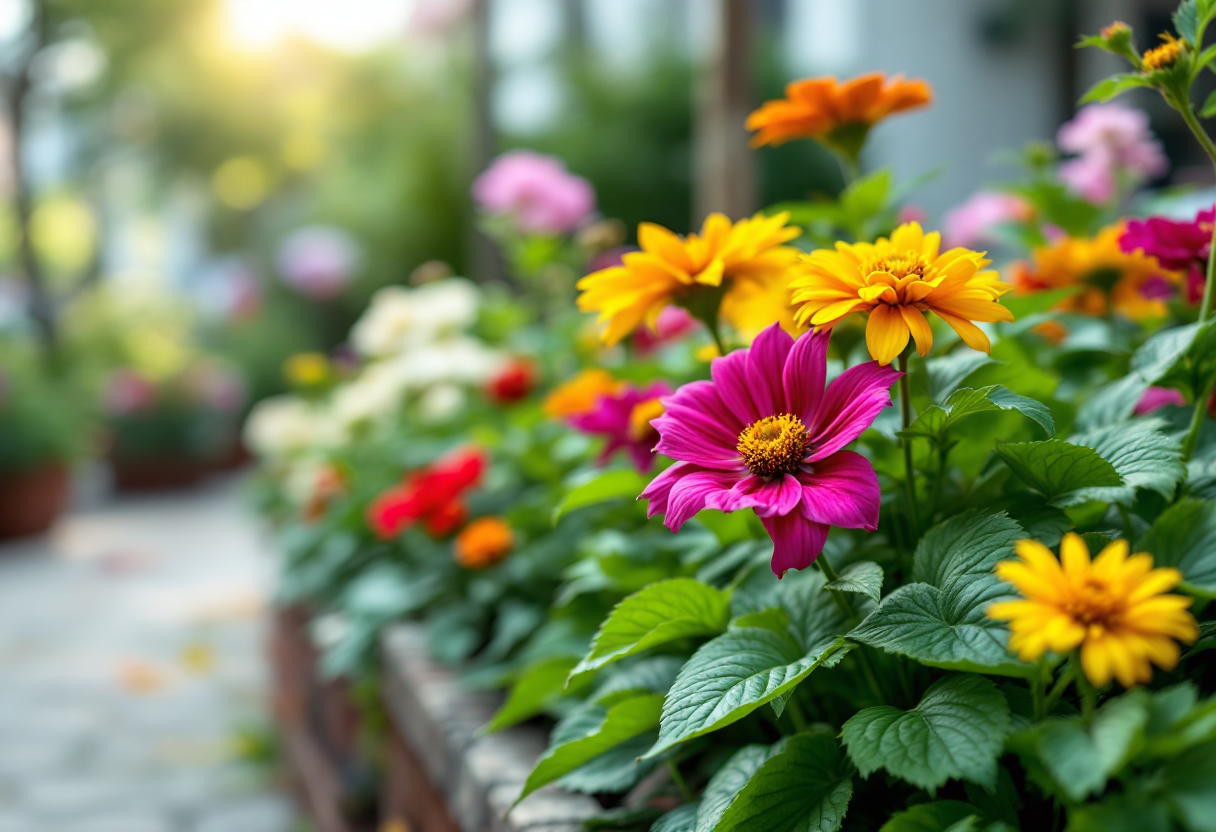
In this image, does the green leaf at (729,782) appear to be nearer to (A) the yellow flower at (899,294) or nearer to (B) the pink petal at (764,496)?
(B) the pink petal at (764,496)

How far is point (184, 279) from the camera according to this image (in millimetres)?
16031

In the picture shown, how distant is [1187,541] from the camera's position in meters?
0.64

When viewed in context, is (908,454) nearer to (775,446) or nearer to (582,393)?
(775,446)

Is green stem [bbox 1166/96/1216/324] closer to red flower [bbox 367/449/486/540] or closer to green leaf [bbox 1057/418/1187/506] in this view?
green leaf [bbox 1057/418/1187/506]

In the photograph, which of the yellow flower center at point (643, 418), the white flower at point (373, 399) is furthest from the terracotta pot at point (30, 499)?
the yellow flower center at point (643, 418)

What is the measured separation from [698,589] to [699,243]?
28 cm

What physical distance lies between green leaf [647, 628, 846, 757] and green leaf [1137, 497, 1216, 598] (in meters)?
0.21

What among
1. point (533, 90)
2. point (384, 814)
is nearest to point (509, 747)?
point (384, 814)

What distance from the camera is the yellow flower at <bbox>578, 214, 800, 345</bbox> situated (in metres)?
0.83

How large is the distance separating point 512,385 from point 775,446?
1180mm

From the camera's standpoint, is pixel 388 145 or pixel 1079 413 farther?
pixel 388 145

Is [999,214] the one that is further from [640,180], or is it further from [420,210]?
[420,210]

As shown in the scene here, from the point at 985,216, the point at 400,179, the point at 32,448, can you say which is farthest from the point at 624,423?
the point at 400,179

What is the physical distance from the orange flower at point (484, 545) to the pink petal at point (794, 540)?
31.4 inches
